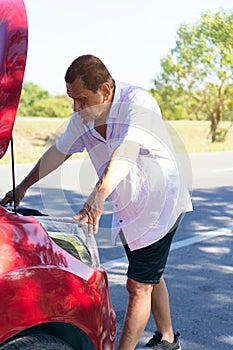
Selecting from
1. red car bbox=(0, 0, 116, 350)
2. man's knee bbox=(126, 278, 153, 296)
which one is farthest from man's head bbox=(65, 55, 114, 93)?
man's knee bbox=(126, 278, 153, 296)

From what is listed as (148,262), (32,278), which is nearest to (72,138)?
(148,262)

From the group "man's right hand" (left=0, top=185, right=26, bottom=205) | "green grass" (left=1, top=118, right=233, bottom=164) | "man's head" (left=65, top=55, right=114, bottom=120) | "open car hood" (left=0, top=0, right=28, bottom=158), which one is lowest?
"green grass" (left=1, top=118, right=233, bottom=164)

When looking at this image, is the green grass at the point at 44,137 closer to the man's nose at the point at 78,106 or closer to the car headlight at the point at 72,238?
the man's nose at the point at 78,106

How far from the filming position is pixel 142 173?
11.3 ft

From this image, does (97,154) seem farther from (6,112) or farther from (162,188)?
(6,112)

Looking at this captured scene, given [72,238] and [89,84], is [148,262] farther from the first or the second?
[89,84]

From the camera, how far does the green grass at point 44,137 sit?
→ 18.1 meters

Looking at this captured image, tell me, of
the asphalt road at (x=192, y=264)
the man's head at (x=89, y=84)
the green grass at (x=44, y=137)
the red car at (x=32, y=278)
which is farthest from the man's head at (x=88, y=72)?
the green grass at (x=44, y=137)

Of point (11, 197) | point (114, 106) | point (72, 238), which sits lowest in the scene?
point (11, 197)

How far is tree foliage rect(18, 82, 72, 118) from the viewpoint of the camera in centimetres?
3140

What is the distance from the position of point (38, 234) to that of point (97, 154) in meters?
1.06

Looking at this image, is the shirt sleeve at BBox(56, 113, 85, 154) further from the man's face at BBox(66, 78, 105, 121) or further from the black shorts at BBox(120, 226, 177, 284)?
the black shorts at BBox(120, 226, 177, 284)

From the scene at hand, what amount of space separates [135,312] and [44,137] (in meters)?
20.5

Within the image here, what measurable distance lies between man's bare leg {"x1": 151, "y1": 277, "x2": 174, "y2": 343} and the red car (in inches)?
48.8
